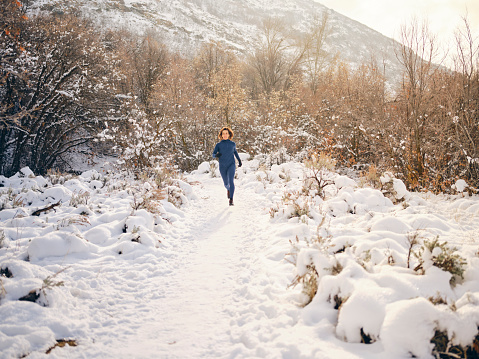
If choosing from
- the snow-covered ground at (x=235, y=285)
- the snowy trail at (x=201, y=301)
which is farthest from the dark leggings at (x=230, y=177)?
the snowy trail at (x=201, y=301)

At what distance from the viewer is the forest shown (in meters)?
6.55

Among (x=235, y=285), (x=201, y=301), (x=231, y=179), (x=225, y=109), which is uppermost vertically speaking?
(x=225, y=109)

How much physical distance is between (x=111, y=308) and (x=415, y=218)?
451 centimetres

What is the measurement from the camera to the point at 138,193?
6.58 m

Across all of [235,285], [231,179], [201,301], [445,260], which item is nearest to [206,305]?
[201,301]

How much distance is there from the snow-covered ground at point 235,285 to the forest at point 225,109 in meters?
2.40

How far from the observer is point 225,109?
16.1 meters

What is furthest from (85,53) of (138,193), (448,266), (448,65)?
(448,266)

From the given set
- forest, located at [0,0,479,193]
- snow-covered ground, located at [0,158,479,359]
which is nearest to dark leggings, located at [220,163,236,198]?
snow-covered ground, located at [0,158,479,359]

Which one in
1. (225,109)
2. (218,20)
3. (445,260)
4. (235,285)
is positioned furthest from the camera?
(218,20)

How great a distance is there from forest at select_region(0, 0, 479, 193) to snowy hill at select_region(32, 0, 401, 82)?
408 inches

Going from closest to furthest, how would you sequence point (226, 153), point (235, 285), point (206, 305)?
point (206, 305), point (235, 285), point (226, 153)

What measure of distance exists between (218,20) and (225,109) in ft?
258

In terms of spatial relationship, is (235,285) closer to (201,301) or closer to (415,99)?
(201,301)
